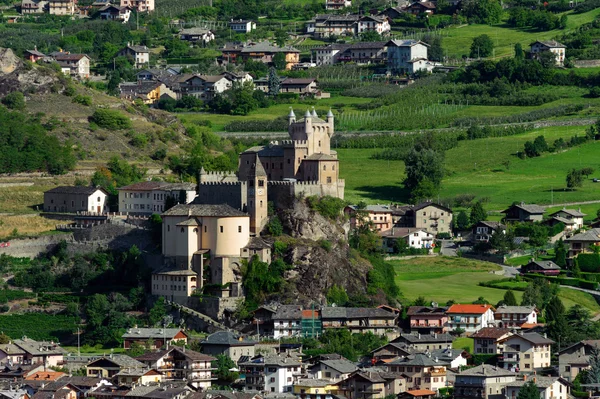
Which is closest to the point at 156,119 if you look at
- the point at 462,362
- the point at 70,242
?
the point at 70,242

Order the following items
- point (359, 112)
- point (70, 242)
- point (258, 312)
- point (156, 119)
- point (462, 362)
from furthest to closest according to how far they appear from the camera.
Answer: point (359, 112) < point (156, 119) < point (70, 242) < point (258, 312) < point (462, 362)

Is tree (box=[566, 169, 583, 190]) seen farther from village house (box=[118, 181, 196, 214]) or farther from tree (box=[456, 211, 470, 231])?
village house (box=[118, 181, 196, 214])

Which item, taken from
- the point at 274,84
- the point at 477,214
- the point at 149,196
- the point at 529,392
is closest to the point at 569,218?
the point at 477,214

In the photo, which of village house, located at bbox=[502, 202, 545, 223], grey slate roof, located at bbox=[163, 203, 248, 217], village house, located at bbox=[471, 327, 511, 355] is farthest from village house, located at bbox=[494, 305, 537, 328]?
village house, located at bbox=[502, 202, 545, 223]

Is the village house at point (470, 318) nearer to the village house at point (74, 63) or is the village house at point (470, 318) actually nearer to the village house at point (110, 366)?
the village house at point (110, 366)

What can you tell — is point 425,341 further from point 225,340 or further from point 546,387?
point 546,387

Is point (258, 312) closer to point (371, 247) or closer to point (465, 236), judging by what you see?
point (371, 247)
